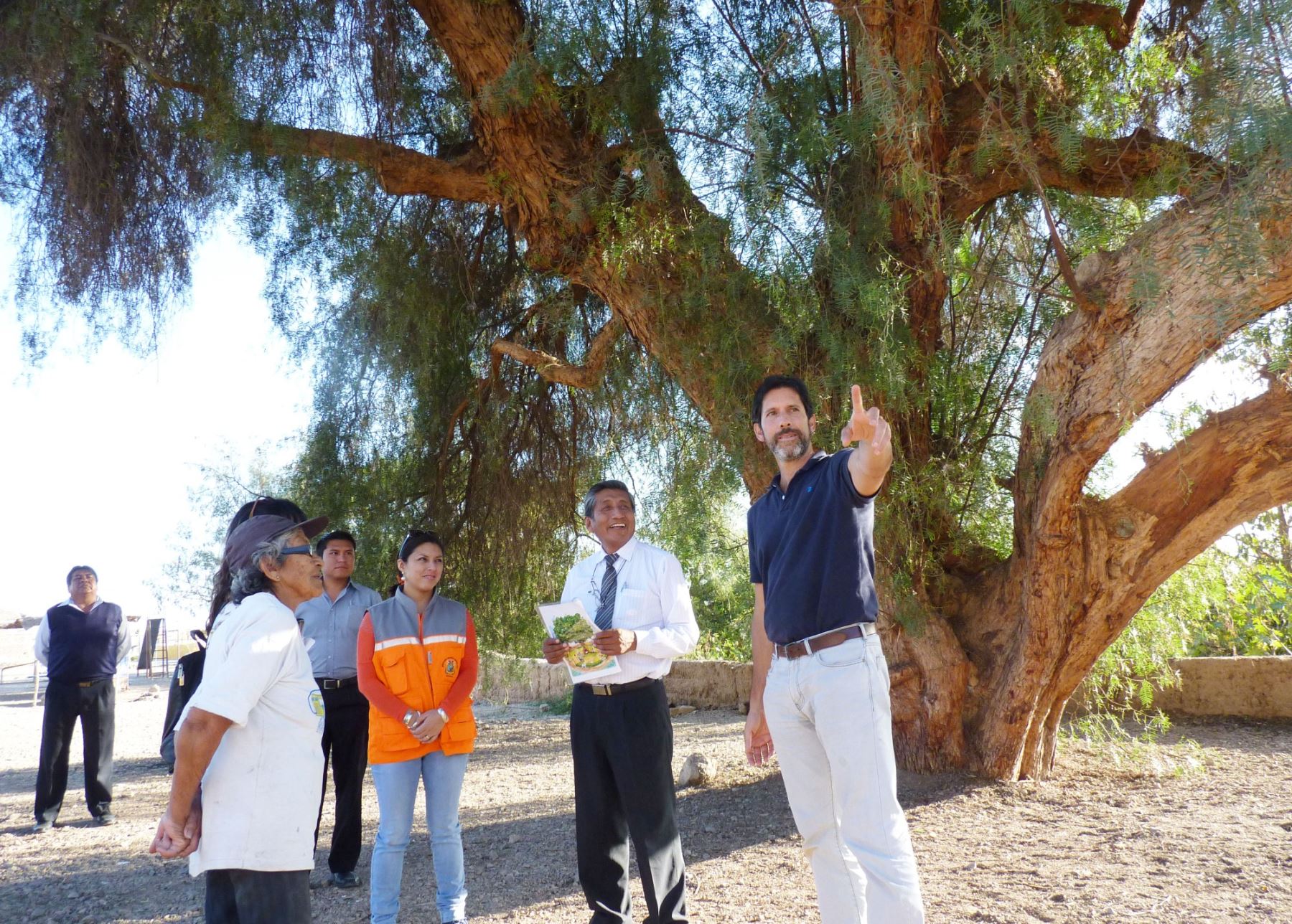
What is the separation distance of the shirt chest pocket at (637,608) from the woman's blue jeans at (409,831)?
89 cm

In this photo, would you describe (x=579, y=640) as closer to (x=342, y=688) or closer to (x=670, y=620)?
(x=670, y=620)

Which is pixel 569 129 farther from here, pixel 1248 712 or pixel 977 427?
pixel 1248 712

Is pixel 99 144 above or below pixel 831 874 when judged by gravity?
above

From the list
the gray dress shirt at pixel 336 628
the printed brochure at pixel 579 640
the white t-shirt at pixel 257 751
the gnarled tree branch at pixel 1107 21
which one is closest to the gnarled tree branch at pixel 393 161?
the gray dress shirt at pixel 336 628

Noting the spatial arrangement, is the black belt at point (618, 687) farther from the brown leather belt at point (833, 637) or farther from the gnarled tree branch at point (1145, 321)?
the gnarled tree branch at point (1145, 321)

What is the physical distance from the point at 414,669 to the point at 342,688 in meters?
1.28

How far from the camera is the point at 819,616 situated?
288 centimetres

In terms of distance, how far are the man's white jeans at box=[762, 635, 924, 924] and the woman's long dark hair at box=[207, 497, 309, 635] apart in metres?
1.53

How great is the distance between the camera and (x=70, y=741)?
6.55m

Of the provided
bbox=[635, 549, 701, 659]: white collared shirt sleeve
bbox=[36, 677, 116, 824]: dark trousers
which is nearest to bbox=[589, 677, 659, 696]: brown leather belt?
bbox=[635, 549, 701, 659]: white collared shirt sleeve

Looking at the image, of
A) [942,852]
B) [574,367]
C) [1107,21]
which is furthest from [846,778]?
[1107,21]

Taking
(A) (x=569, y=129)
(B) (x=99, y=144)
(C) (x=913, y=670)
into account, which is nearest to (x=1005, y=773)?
(C) (x=913, y=670)

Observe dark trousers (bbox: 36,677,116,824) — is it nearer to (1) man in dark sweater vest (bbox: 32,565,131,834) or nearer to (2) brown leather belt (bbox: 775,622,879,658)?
(1) man in dark sweater vest (bbox: 32,565,131,834)

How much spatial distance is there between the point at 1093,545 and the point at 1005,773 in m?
1.45
